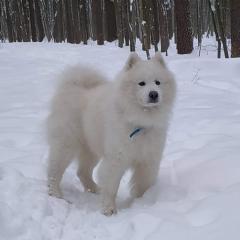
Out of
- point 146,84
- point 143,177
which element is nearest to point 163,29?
point 143,177

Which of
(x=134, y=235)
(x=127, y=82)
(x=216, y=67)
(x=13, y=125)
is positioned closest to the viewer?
(x=134, y=235)

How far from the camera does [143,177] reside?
422 cm

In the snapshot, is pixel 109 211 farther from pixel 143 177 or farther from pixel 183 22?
pixel 183 22

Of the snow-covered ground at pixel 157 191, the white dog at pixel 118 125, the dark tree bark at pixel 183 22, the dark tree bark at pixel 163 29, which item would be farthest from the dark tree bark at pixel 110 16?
the white dog at pixel 118 125

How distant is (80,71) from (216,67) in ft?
21.1

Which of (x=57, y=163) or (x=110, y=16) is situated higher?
(x=110, y=16)

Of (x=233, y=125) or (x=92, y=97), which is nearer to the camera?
(x=92, y=97)

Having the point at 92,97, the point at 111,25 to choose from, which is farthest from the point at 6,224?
the point at 111,25

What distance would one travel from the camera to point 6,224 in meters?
3.32

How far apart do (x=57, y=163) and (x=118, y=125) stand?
2.89ft

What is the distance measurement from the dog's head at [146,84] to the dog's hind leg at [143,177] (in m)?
0.55

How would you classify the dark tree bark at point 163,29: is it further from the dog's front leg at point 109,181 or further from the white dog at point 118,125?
the dog's front leg at point 109,181

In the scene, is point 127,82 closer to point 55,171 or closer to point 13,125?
point 55,171

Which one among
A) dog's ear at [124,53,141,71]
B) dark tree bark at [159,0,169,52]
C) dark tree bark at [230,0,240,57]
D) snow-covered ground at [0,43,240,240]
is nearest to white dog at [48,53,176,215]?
dog's ear at [124,53,141,71]
